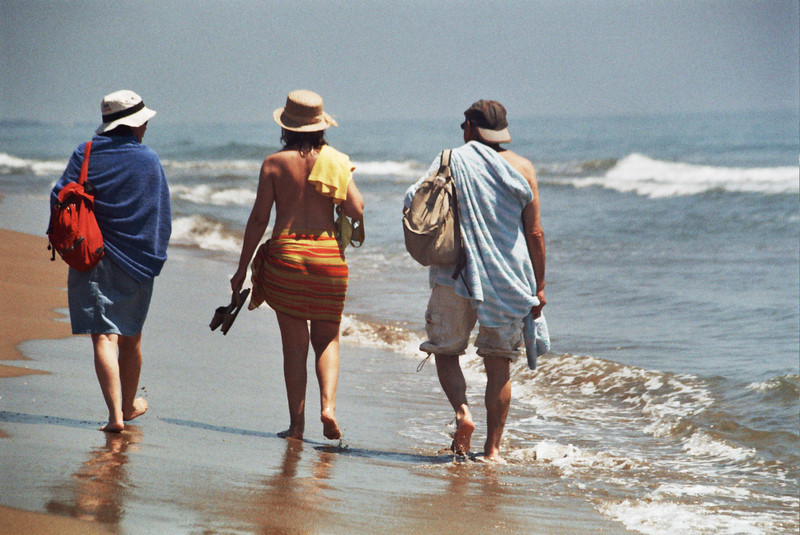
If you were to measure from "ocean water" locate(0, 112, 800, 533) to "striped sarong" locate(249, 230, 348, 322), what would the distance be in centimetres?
88

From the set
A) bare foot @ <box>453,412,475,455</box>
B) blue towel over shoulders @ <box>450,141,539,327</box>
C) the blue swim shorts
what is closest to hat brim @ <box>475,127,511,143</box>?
blue towel over shoulders @ <box>450,141,539,327</box>

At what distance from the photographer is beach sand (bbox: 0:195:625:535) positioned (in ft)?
8.79

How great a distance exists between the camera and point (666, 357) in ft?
22.0

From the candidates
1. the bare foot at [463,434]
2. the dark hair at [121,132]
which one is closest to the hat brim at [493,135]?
the bare foot at [463,434]

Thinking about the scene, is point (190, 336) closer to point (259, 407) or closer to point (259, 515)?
point (259, 407)

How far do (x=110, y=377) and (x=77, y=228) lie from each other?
615 millimetres

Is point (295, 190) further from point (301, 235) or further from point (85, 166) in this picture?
point (85, 166)

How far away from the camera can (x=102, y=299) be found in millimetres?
3768

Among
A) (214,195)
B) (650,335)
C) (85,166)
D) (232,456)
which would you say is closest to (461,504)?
(232,456)

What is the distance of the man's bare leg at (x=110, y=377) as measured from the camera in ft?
11.9

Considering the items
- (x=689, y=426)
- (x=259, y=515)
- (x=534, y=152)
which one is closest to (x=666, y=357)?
(x=689, y=426)

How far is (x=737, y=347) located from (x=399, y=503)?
15.3 feet

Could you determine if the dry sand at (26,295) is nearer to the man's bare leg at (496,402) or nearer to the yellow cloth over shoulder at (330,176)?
the yellow cloth over shoulder at (330,176)

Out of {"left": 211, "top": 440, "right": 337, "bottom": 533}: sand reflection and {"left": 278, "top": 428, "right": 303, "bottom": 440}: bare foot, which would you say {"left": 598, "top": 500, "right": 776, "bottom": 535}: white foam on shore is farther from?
{"left": 278, "top": 428, "right": 303, "bottom": 440}: bare foot
